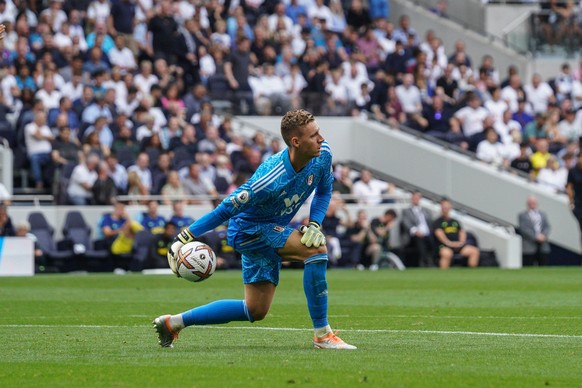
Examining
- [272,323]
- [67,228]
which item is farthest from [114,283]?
[272,323]

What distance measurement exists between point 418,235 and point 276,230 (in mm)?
18697

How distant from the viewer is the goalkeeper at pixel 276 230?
10766mm

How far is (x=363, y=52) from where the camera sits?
35.8 metres

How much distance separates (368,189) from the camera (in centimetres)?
3111

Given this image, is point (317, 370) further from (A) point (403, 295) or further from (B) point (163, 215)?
(B) point (163, 215)

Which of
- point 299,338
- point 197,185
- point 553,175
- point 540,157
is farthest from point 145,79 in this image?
point 299,338

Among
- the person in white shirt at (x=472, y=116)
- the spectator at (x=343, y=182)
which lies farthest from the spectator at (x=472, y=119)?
the spectator at (x=343, y=182)

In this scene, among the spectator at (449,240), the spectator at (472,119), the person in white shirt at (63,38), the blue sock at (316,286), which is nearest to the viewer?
the blue sock at (316,286)

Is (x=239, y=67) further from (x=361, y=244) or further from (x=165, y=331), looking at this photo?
(x=165, y=331)

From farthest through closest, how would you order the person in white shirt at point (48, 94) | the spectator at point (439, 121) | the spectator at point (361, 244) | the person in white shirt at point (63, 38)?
the spectator at point (439, 121), the person in white shirt at point (63, 38), the spectator at point (361, 244), the person in white shirt at point (48, 94)

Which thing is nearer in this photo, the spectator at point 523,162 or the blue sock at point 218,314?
the blue sock at point 218,314

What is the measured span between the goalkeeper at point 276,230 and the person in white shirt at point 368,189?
1934 cm

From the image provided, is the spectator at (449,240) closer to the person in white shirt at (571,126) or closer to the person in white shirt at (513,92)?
the person in white shirt at (571,126)

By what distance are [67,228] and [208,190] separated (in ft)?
10.6
